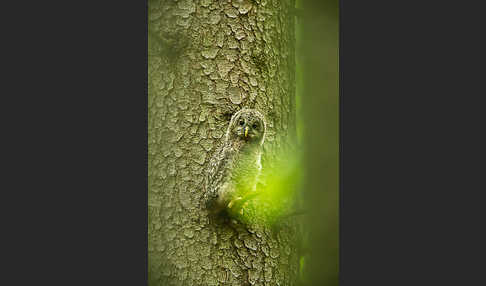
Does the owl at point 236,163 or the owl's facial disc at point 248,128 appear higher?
the owl's facial disc at point 248,128

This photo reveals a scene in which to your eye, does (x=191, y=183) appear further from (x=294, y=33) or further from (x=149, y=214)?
(x=294, y=33)

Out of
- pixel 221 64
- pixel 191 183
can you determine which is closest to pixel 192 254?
pixel 191 183

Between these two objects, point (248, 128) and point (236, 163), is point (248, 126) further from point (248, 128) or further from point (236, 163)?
point (236, 163)

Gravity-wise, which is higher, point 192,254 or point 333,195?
point 333,195

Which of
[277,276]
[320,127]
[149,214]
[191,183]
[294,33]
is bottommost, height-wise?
[277,276]

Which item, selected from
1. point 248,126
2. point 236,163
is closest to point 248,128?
point 248,126
